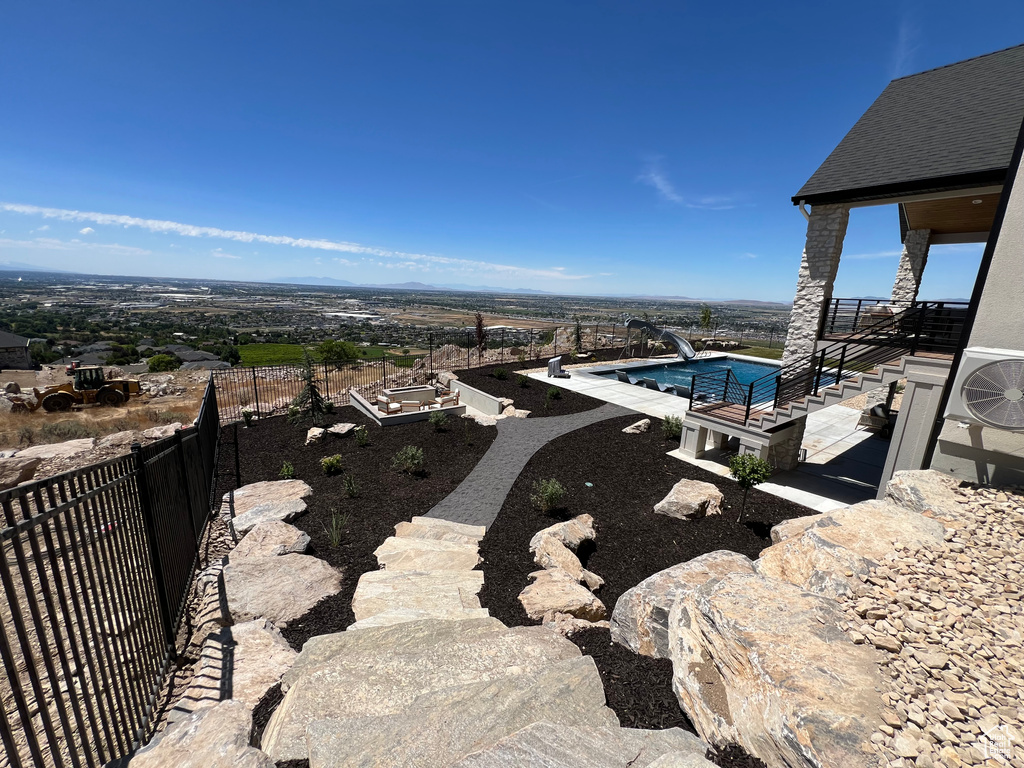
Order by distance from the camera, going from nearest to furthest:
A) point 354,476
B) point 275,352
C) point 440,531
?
point 440,531 → point 354,476 → point 275,352

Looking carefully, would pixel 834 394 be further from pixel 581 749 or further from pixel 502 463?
pixel 581 749

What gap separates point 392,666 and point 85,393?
22436 mm

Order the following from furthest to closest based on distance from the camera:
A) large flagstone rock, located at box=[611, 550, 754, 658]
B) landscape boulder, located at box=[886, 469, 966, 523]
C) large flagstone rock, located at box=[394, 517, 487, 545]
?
large flagstone rock, located at box=[394, 517, 487, 545] → landscape boulder, located at box=[886, 469, 966, 523] → large flagstone rock, located at box=[611, 550, 754, 658]

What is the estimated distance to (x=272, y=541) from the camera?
5.99 meters

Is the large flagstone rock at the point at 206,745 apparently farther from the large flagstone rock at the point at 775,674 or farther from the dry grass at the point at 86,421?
the dry grass at the point at 86,421

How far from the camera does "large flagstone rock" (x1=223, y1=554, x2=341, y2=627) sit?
4664 mm

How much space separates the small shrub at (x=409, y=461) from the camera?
9469 mm

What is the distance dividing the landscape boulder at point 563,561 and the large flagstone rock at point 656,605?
1.18 m

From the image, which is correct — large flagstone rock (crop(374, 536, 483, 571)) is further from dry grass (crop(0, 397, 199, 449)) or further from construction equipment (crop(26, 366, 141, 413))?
construction equipment (crop(26, 366, 141, 413))

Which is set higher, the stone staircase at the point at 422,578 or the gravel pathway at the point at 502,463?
the stone staircase at the point at 422,578

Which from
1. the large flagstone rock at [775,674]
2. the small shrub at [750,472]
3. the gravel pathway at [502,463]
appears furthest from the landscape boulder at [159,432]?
the small shrub at [750,472]

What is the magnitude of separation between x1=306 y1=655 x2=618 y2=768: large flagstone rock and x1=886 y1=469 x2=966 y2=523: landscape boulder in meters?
5.05

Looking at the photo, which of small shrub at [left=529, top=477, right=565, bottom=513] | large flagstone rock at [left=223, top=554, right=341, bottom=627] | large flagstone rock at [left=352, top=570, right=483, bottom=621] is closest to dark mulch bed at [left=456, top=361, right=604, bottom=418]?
small shrub at [left=529, top=477, right=565, bottom=513]

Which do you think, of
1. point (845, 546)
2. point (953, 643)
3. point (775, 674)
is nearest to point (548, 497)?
point (845, 546)
